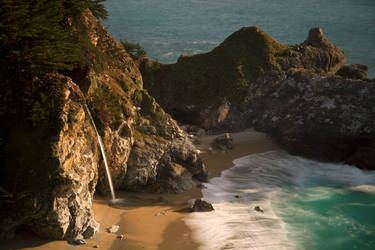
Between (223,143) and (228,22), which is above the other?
(228,22)

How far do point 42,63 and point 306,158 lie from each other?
47.3ft

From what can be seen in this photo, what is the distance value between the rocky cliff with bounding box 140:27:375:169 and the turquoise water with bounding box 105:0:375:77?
22.5 metres

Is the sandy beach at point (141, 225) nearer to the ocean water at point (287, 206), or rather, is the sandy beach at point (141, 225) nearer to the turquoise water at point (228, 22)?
the ocean water at point (287, 206)

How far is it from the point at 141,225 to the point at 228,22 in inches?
2717

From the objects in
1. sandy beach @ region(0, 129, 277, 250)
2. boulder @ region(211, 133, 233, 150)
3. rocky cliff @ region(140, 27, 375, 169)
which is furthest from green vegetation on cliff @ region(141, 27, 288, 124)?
sandy beach @ region(0, 129, 277, 250)

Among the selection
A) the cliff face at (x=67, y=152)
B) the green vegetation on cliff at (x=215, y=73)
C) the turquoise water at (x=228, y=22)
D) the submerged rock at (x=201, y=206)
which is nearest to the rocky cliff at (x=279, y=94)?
the green vegetation on cliff at (x=215, y=73)

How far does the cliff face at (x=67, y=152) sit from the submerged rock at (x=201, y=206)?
1.48m

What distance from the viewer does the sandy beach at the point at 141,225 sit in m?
9.06

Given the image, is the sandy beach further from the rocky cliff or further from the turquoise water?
the turquoise water

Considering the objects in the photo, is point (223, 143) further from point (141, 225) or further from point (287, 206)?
point (141, 225)

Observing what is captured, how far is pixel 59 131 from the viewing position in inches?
369

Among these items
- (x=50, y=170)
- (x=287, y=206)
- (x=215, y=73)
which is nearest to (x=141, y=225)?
(x=50, y=170)

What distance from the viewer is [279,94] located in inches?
897

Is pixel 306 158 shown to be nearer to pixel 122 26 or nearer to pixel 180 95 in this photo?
pixel 180 95
